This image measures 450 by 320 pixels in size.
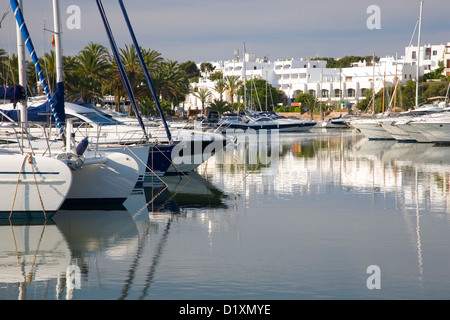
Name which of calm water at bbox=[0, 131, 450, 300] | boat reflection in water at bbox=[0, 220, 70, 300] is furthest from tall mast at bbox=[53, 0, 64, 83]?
boat reflection in water at bbox=[0, 220, 70, 300]

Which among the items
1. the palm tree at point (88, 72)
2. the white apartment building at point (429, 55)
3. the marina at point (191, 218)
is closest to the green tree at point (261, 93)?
the white apartment building at point (429, 55)

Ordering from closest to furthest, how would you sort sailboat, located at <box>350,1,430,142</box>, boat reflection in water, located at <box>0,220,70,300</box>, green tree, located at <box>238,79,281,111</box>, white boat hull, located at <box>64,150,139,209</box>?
boat reflection in water, located at <box>0,220,70,300</box>
white boat hull, located at <box>64,150,139,209</box>
sailboat, located at <box>350,1,430,142</box>
green tree, located at <box>238,79,281,111</box>

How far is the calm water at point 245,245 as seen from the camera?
10.3 meters

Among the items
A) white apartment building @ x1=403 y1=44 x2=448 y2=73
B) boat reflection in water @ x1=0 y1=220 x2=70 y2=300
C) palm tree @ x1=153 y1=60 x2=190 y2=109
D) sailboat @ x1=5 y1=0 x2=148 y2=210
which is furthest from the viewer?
white apartment building @ x1=403 y1=44 x2=448 y2=73

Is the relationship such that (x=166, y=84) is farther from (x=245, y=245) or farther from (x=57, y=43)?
(x=245, y=245)

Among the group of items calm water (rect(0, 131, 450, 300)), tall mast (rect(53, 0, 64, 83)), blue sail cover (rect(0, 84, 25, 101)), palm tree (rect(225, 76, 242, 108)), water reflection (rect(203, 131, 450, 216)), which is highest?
palm tree (rect(225, 76, 242, 108))

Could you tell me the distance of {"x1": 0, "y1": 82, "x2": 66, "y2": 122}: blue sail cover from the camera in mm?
17922

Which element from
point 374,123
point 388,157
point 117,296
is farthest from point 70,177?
point 374,123

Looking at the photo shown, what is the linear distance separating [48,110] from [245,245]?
10375 millimetres

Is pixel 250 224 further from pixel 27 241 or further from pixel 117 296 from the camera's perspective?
pixel 117 296

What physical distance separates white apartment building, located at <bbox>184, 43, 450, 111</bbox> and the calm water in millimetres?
99663

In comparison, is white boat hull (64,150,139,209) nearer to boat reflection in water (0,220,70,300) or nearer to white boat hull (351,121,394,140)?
boat reflection in water (0,220,70,300)

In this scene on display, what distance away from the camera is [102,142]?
72.3ft

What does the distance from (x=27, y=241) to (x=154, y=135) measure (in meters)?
11.1
